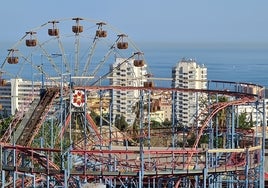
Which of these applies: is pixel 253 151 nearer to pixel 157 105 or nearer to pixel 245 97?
pixel 245 97

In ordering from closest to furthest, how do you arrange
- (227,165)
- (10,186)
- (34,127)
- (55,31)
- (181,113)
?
1. (227,165)
2. (10,186)
3. (34,127)
4. (55,31)
5. (181,113)

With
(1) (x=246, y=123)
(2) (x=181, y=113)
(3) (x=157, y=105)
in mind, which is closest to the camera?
(3) (x=157, y=105)

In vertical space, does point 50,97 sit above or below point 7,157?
above

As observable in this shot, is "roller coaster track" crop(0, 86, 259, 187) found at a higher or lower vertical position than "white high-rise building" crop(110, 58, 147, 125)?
lower

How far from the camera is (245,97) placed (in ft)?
86.3

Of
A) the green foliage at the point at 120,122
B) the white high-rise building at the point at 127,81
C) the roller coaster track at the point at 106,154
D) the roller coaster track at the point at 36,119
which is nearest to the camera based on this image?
the roller coaster track at the point at 106,154

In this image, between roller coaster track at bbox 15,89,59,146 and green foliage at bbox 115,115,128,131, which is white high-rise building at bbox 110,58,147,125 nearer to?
green foliage at bbox 115,115,128,131

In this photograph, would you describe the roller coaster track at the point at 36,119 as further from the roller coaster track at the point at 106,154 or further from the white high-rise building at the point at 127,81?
the white high-rise building at the point at 127,81

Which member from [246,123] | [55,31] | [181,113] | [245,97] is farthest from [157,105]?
[181,113]

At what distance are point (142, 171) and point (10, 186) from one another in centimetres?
526

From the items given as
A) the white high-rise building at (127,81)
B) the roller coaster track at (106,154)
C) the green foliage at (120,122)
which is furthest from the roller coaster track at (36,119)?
the green foliage at (120,122)

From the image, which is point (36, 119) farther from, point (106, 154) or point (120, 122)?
point (120, 122)

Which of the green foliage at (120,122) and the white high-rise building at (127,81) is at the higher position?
the white high-rise building at (127,81)

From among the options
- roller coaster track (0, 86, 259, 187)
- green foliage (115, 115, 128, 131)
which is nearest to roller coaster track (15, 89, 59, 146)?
roller coaster track (0, 86, 259, 187)
